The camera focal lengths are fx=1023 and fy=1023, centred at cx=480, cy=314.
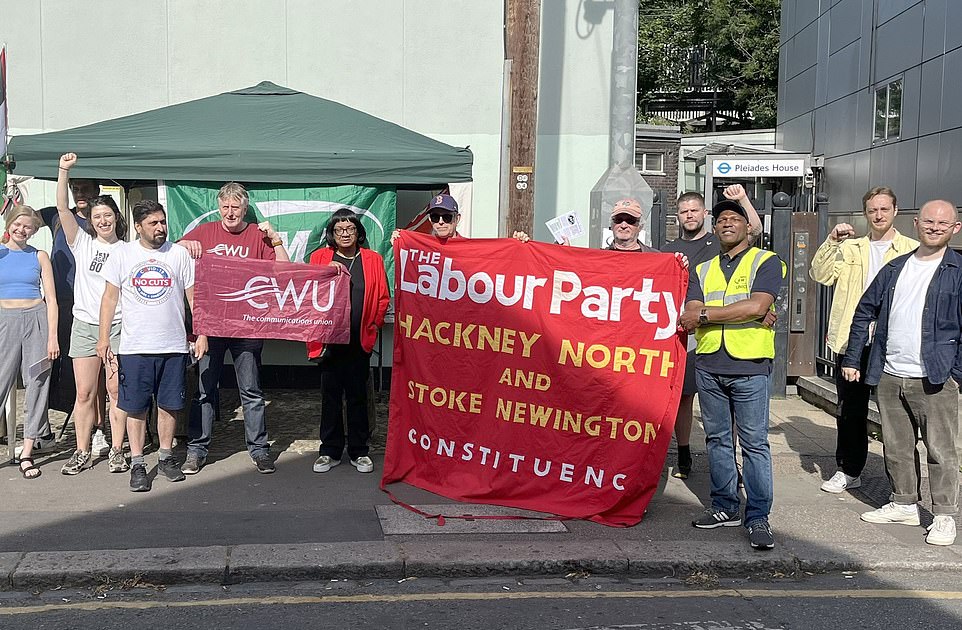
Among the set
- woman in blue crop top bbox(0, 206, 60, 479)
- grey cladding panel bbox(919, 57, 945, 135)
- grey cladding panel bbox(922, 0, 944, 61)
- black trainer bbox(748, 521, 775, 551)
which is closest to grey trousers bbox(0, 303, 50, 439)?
woman in blue crop top bbox(0, 206, 60, 479)

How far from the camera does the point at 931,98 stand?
60.0 ft

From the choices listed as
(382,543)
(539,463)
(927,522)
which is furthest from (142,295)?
(927,522)

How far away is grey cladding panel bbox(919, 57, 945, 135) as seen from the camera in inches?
707

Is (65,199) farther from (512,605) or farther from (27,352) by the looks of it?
(512,605)

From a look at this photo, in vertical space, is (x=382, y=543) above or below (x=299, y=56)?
below

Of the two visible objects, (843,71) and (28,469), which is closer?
(28,469)

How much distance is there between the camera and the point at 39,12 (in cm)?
1121

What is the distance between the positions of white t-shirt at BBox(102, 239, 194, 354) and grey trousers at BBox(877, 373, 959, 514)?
467 centimetres

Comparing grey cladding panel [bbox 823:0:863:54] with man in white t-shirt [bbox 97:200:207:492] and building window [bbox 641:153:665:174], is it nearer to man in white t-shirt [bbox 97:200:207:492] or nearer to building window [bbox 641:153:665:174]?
building window [bbox 641:153:665:174]

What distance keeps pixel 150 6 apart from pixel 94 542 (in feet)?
24.5

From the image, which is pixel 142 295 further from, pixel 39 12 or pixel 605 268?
pixel 39 12

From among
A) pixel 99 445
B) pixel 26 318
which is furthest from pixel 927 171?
pixel 26 318

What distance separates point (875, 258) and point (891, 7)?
51.8ft

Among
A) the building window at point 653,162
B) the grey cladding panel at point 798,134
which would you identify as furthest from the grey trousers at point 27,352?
the building window at point 653,162
